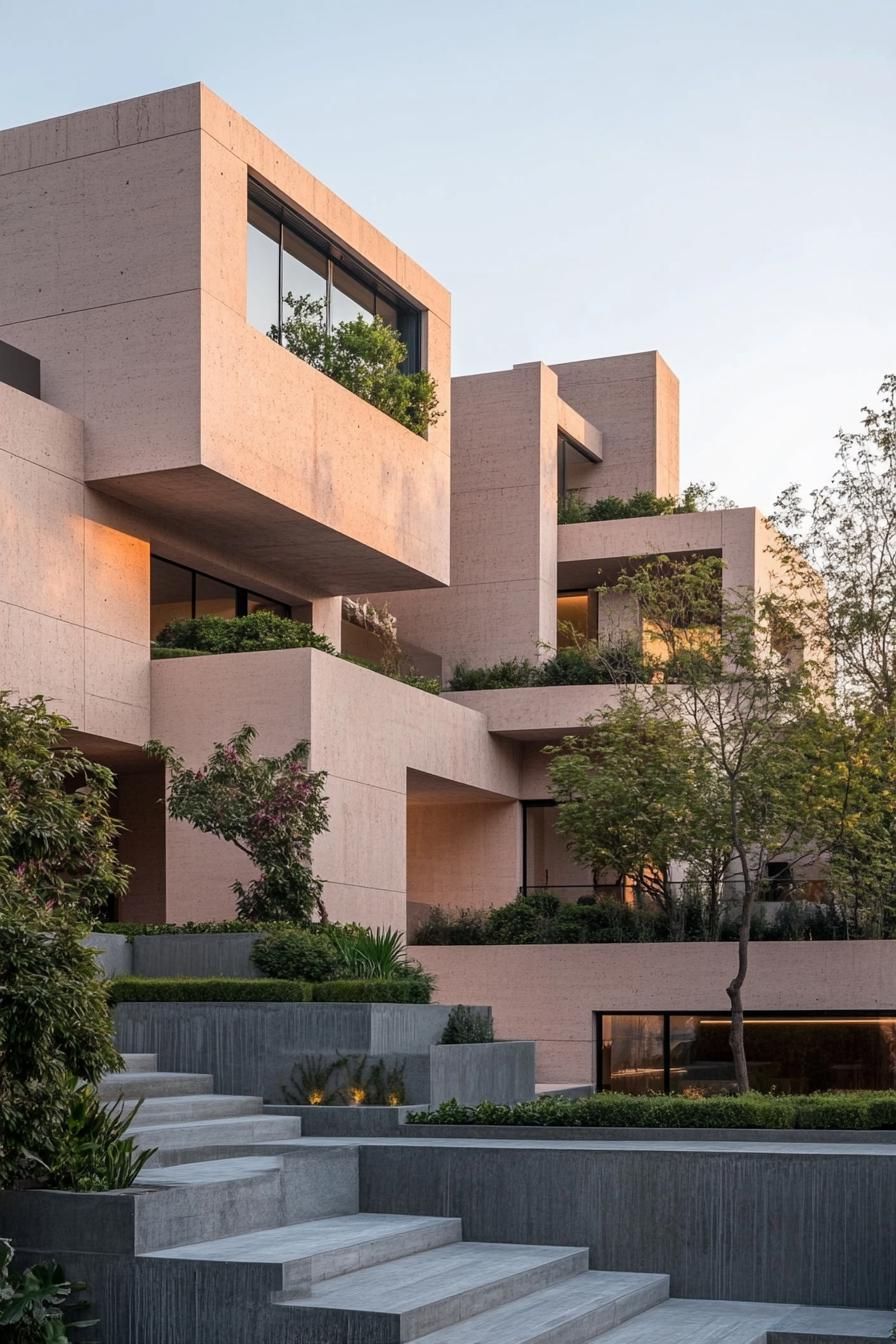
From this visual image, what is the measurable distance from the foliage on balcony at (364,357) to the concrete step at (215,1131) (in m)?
11.2

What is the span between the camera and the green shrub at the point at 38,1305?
855 centimetres

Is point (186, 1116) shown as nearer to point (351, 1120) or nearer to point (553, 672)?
point (351, 1120)

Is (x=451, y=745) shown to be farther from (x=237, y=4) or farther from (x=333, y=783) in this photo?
(x=237, y=4)

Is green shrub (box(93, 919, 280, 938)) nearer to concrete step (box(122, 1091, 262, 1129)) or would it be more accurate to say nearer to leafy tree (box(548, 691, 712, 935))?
concrete step (box(122, 1091, 262, 1129))

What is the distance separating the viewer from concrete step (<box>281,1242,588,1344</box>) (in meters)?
8.57

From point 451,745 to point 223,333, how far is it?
7.58 meters

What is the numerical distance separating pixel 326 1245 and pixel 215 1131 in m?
2.86

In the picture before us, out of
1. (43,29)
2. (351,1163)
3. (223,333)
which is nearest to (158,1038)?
(351,1163)

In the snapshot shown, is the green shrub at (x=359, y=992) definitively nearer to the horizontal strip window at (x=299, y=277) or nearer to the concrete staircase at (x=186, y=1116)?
the concrete staircase at (x=186, y=1116)

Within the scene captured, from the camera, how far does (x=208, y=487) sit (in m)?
19.7

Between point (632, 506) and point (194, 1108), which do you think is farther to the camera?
point (632, 506)

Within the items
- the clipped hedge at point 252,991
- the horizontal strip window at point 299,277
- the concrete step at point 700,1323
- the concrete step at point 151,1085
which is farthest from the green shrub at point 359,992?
the horizontal strip window at point 299,277

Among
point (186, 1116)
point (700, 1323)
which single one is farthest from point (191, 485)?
point (700, 1323)

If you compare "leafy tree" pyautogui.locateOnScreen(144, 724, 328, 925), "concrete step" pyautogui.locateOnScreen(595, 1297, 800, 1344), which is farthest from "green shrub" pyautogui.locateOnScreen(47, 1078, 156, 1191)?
"leafy tree" pyautogui.locateOnScreen(144, 724, 328, 925)
